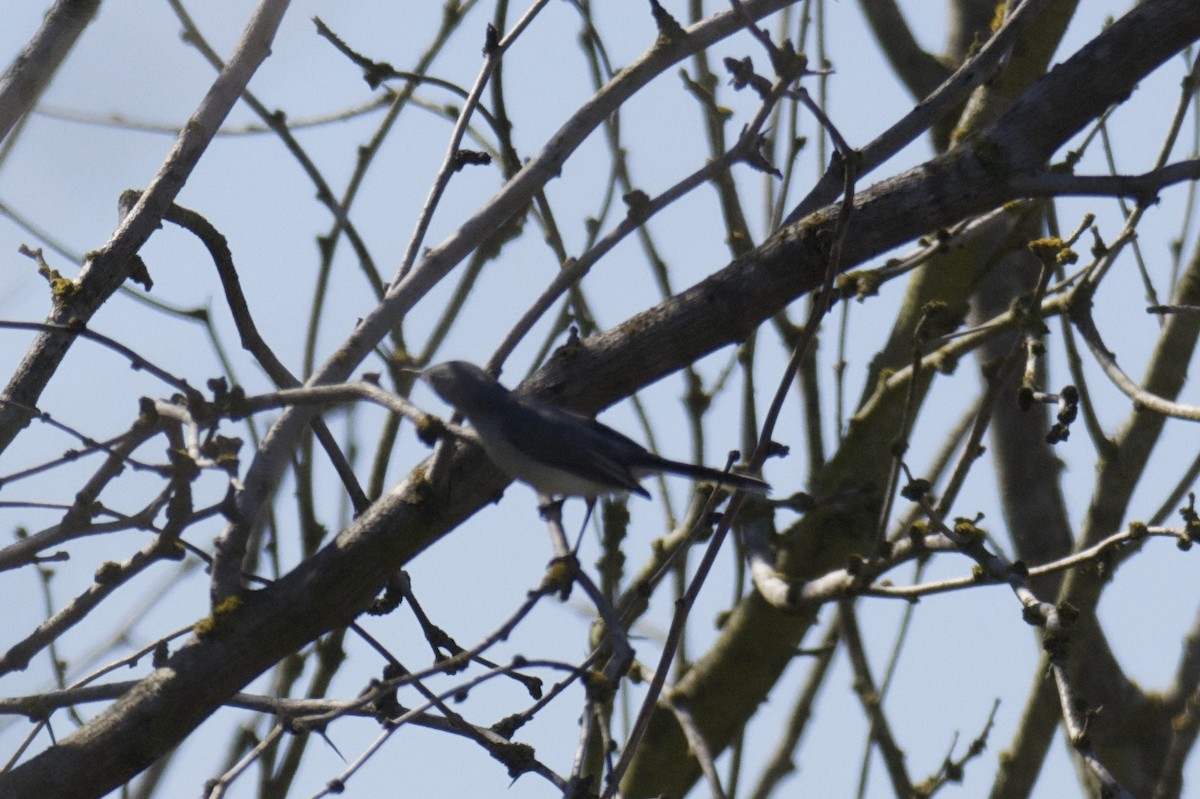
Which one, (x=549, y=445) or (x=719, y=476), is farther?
Result: (x=719, y=476)

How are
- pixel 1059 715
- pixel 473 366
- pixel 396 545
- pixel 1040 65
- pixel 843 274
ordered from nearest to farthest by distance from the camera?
1. pixel 396 545
2. pixel 843 274
3. pixel 473 366
4. pixel 1059 715
5. pixel 1040 65

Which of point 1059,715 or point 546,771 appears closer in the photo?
point 546,771

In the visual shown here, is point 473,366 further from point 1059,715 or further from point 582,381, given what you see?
point 1059,715

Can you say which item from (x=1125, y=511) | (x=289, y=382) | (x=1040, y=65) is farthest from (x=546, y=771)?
(x=1040, y=65)

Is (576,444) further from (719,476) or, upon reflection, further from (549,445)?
(719,476)

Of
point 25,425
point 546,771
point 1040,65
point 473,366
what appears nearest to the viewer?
point 546,771

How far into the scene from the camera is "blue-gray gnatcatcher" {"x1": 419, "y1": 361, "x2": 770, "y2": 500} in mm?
2982

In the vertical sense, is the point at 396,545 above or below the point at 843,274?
below

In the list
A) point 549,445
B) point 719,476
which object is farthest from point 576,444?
point 719,476

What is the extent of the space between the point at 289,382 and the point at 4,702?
1043mm

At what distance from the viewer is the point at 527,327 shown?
124 inches

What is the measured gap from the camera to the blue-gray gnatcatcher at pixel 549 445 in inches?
117

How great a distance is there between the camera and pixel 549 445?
127 inches

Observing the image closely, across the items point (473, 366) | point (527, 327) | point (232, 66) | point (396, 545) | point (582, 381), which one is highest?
point (232, 66)
